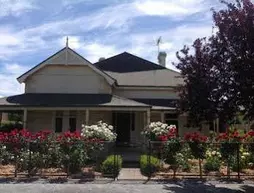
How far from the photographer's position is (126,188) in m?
13.3

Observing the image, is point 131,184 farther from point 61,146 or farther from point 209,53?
point 209,53

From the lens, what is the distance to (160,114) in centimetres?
2753

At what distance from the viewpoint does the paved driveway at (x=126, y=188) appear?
1279cm

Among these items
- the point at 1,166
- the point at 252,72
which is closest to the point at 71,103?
the point at 1,166

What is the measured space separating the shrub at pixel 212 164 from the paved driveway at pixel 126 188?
7.47ft

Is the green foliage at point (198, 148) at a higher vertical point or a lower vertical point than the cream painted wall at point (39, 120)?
lower

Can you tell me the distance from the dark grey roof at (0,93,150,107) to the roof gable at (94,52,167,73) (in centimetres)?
545

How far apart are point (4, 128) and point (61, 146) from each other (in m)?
15.0

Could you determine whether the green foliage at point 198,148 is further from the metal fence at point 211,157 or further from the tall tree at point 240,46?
the tall tree at point 240,46

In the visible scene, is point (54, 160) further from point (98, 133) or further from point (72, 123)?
point (72, 123)

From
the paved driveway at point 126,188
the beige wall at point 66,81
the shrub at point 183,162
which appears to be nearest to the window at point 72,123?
the beige wall at point 66,81

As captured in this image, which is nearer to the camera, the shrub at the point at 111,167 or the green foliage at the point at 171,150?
the shrub at the point at 111,167

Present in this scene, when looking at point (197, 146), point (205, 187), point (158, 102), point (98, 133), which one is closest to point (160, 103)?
point (158, 102)

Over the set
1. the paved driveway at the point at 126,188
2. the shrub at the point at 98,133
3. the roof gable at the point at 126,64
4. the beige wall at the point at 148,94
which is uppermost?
the roof gable at the point at 126,64
